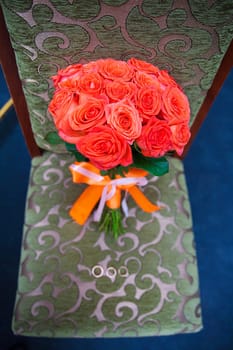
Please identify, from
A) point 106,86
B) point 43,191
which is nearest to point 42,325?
point 43,191

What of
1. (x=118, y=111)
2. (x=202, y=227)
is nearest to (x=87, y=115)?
(x=118, y=111)

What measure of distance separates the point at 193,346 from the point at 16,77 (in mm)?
946

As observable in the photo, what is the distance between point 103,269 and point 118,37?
561 millimetres

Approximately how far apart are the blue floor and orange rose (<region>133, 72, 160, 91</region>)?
787 millimetres

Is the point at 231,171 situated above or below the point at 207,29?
below

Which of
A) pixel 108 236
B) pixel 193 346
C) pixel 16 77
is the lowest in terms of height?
pixel 193 346

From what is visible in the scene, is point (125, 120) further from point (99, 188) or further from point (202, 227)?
point (202, 227)

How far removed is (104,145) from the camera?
1.59 feet

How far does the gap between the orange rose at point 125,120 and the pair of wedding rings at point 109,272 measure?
1.52 feet

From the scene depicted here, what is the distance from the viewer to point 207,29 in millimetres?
553

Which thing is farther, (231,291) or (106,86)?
(231,291)

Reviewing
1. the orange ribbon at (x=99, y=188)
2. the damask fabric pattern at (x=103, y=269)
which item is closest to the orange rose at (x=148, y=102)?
the orange ribbon at (x=99, y=188)

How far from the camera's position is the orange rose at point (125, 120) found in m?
0.48

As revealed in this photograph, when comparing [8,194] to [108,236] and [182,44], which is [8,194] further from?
[182,44]
